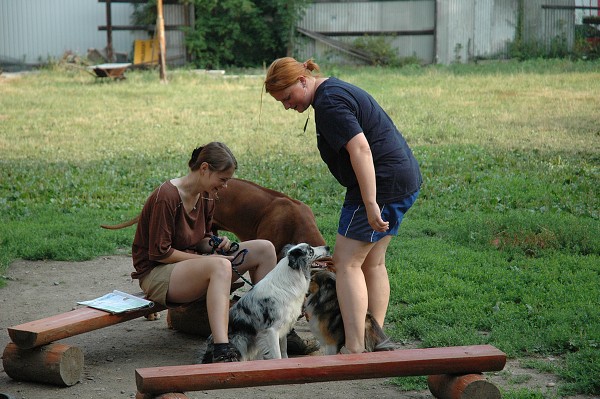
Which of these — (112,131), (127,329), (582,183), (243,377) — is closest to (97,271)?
(127,329)

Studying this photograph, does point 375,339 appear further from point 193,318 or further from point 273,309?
point 193,318

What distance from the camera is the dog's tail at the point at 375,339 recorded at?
15.6 feet

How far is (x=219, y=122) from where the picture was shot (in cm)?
1440

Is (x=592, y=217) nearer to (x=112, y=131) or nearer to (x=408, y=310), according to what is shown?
(x=408, y=310)

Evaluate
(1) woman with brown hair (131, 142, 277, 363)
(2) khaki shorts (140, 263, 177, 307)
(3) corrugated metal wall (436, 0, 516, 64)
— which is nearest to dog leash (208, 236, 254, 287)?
(1) woman with brown hair (131, 142, 277, 363)

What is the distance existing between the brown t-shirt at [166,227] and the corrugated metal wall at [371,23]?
18746 millimetres

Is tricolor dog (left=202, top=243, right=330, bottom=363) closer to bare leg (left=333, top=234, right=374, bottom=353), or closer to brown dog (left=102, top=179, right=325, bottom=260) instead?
bare leg (left=333, top=234, right=374, bottom=353)

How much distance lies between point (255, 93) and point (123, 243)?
10098 mm

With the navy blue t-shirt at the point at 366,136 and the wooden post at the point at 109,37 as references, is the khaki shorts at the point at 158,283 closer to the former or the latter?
the navy blue t-shirt at the point at 366,136

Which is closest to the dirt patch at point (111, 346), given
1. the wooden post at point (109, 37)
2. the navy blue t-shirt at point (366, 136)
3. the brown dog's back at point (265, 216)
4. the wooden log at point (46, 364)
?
the wooden log at point (46, 364)

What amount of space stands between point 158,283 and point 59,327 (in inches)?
26.0

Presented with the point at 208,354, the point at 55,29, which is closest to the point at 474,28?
the point at 55,29

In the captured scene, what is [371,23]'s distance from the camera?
77.2 ft

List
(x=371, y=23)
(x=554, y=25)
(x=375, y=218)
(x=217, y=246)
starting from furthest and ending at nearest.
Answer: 1. (x=371, y=23)
2. (x=554, y=25)
3. (x=217, y=246)
4. (x=375, y=218)
